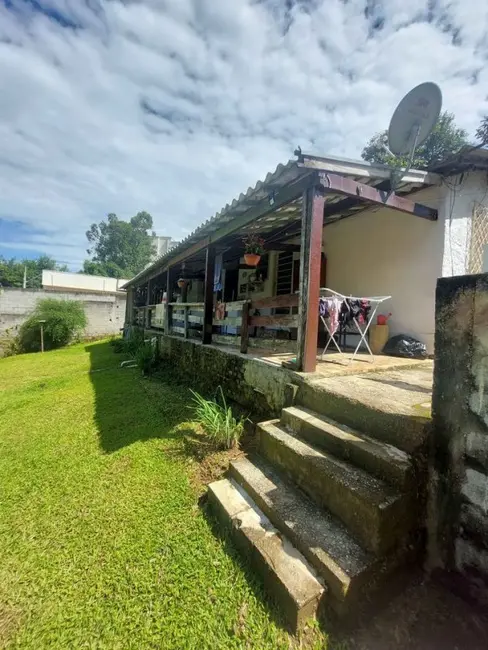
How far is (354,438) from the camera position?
6.96ft

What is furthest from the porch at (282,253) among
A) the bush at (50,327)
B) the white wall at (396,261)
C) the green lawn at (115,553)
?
the bush at (50,327)

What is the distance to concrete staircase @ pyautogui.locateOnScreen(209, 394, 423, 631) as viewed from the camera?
1.53m

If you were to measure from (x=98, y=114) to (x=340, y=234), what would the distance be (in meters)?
7.71

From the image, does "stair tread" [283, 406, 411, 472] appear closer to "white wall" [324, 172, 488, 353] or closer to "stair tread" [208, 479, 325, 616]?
"stair tread" [208, 479, 325, 616]

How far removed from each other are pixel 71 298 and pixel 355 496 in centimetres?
1845

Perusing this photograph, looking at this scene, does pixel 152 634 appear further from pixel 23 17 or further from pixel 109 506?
pixel 23 17

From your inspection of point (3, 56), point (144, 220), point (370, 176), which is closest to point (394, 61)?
point (370, 176)

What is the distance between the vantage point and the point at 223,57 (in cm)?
513

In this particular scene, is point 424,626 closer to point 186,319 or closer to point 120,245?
point 186,319

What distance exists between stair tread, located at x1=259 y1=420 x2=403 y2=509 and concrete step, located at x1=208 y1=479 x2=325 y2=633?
20.6 inches

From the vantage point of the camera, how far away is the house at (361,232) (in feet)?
10.3

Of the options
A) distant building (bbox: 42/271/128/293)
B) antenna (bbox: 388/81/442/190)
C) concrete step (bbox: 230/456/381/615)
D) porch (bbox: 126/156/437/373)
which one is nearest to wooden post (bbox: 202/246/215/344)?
porch (bbox: 126/156/437/373)

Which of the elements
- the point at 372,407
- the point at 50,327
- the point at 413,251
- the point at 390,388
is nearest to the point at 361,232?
the point at 413,251

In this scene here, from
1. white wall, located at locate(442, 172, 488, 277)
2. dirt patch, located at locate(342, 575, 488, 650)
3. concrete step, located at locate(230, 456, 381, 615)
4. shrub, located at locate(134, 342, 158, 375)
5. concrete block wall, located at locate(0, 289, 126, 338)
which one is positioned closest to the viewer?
dirt patch, located at locate(342, 575, 488, 650)
